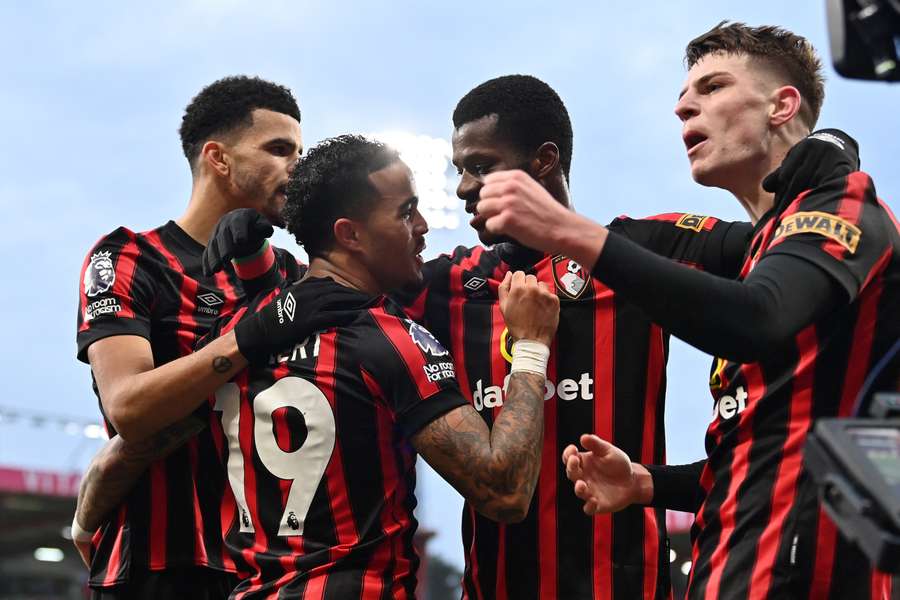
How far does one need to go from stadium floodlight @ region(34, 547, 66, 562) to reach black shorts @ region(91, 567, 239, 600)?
2787 centimetres

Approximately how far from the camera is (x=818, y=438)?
1.61 metres

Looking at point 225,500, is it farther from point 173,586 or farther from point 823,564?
point 823,564

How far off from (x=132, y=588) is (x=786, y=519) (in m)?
2.45

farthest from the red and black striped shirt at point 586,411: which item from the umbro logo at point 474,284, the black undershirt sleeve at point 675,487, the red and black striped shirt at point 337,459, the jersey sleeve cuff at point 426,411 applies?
the jersey sleeve cuff at point 426,411

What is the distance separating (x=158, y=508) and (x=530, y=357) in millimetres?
1623

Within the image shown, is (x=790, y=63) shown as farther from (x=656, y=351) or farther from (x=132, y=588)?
(x=132, y=588)

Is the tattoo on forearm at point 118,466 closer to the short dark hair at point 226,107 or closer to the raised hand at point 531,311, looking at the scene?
the raised hand at point 531,311

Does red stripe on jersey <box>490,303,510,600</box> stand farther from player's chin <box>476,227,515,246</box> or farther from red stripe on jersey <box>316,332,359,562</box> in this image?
red stripe on jersey <box>316,332,359,562</box>

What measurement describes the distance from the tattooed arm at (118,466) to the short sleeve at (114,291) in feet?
1.17

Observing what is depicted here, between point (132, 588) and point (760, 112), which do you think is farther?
point (132, 588)

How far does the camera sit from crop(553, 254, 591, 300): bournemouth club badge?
11.8 feet

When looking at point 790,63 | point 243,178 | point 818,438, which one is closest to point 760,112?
point 790,63

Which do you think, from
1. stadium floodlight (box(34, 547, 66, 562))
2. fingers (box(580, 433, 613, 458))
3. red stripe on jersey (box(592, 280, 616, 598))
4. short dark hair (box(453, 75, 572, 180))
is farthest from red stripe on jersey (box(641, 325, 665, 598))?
stadium floodlight (box(34, 547, 66, 562))

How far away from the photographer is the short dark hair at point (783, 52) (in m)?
3.30
